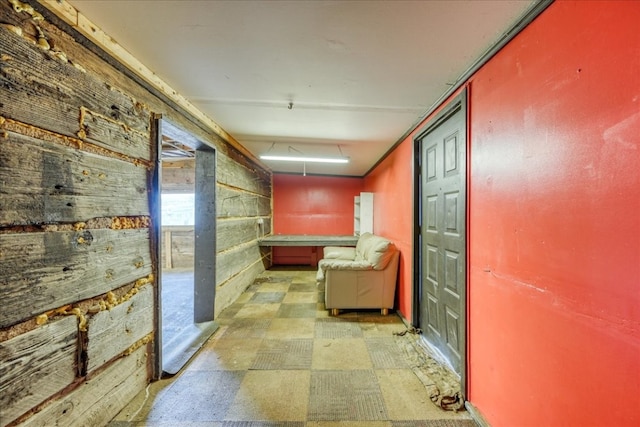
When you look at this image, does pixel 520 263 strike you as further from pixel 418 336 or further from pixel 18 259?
pixel 18 259

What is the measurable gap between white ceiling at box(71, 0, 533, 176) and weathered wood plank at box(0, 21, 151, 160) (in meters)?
0.31

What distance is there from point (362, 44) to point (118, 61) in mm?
1489

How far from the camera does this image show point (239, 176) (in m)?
3.77

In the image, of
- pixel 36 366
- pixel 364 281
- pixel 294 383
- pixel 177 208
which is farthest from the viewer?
pixel 177 208

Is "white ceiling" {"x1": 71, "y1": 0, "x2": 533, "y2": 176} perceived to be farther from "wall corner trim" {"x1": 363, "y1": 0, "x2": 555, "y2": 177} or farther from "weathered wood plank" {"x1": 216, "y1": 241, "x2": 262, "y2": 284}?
"weathered wood plank" {"x1": 216, "y1": 241, "x2": 262, "y2": 284}

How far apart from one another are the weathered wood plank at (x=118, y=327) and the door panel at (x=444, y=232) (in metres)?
2.24

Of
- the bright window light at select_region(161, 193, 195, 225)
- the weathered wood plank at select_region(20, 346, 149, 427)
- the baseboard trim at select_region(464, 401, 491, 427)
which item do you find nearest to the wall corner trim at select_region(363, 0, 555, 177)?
the baseboard trim at select_region(464, 401, 491, 427)

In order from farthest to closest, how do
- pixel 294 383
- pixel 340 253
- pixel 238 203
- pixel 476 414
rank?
pixel 340 253 < pixel 238 203 < pixel 294 383 < pixel 476 414

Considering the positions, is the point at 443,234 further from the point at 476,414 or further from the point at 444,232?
the point at 476,414

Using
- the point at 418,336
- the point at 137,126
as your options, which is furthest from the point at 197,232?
the point at 418,336

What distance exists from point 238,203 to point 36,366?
2779 mm

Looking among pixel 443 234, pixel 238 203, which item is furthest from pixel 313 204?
pixel 443 234

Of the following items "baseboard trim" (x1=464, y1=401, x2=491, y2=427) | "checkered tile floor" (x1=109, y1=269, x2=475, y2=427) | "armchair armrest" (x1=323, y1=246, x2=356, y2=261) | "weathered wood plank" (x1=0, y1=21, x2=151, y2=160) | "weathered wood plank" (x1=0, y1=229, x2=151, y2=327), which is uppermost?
"weathered wood plank" (x1=0, y1=21, x2=151, y2=160)

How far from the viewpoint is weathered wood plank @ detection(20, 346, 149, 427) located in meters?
1.18
